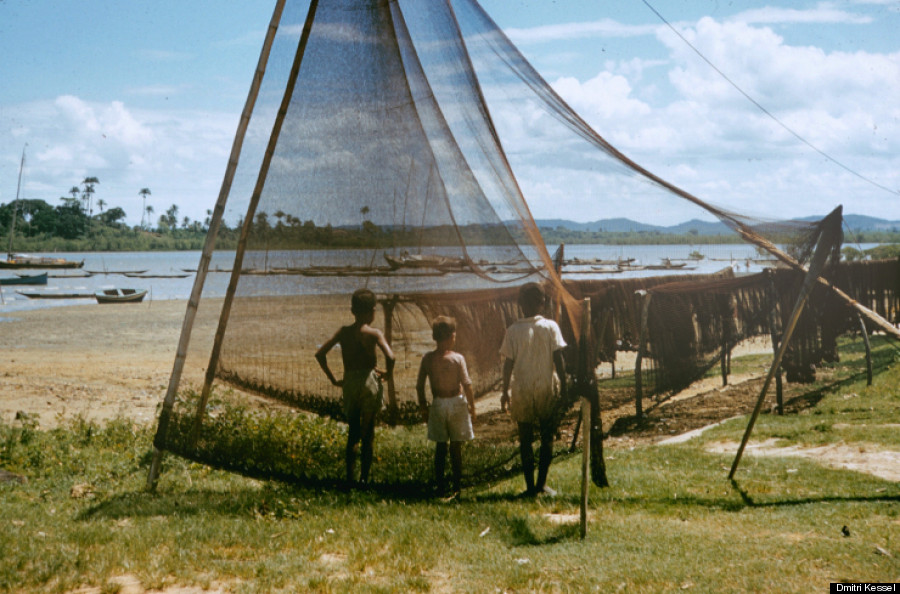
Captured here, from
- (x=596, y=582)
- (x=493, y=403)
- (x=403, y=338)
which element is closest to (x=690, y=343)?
(x=493, y=403)

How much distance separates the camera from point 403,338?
626 centimetres

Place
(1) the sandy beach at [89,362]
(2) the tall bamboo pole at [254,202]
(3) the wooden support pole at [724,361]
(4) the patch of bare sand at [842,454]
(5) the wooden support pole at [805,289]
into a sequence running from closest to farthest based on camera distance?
(2) the tall bamboo pole at [254,202] → (5) the wooden support pole at [805,289] → (4) the patch of bare sand at [842,454] → (3) the wooden support pole at [724,361] → (1) the sandy beach at [89,362]

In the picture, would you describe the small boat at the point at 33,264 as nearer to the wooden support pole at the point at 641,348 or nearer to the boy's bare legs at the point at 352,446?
the wooden support pole at the point at 641,348

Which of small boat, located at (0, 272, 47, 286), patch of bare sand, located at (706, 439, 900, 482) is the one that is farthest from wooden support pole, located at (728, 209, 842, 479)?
small boat, located at (0, 272, 47, 286)

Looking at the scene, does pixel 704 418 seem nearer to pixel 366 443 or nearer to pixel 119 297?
pixel 366 443

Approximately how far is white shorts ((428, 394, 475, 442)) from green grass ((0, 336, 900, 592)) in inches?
20.5

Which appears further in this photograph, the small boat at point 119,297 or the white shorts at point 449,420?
the small boat at point 119,297

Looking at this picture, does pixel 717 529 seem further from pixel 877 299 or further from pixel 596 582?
pixel 877 299

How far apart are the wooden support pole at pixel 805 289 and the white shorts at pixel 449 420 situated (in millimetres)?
2862

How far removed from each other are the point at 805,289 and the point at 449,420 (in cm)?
383

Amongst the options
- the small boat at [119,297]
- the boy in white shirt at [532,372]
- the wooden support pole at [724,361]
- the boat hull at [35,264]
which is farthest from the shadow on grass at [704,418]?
the boat hull at [35,264]

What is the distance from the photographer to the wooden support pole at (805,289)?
695cm

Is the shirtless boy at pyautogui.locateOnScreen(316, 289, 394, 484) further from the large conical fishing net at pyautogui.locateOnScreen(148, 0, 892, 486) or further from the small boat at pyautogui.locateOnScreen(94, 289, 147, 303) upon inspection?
the small boat at pyautogui.locateOnScreen(94, 289, 147, 303)

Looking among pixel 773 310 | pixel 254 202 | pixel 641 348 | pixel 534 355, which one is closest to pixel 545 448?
pixel 534 355
